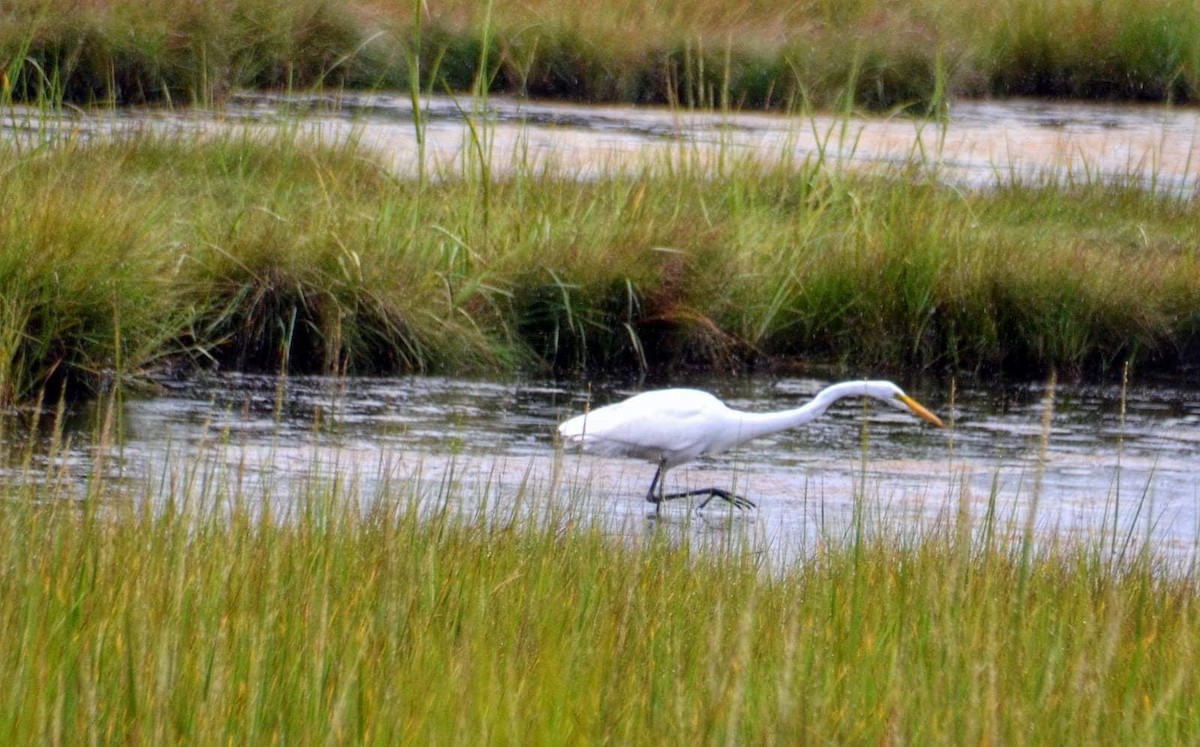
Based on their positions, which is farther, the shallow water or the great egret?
the shallow water

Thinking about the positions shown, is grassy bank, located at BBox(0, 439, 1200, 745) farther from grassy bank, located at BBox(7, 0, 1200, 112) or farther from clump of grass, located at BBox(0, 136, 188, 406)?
grassy bank, located at BBox(7, 0, 1200, 112)

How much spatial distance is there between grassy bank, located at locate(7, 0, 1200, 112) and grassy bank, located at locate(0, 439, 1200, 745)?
1102 cm

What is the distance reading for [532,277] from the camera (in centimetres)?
829

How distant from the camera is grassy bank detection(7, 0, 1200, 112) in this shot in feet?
49.6

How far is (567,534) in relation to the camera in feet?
13.1

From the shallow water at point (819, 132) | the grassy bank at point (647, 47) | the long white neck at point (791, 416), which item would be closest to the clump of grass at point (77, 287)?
the long white neck at point (791, 416)

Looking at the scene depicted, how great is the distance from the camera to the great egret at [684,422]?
6.03 meters

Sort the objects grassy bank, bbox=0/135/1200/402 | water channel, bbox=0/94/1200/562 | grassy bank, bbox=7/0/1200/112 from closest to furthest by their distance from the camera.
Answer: water channel, bbox=0/94/1200/562, grassy bank, bbox=0/135/1200/402, grassy bank, bbox=7/0/1200/112

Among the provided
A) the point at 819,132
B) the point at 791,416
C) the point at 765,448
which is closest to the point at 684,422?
the point at 791,416

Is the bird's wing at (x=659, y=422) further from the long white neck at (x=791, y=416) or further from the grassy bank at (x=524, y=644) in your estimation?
the grassy bank at (x=524, y=644)

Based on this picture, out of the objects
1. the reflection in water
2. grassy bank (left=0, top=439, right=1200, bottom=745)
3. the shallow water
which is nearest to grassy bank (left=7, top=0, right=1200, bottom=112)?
the shallow water

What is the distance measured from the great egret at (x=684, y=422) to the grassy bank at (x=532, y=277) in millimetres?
1669

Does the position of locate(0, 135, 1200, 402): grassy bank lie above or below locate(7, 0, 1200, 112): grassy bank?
below

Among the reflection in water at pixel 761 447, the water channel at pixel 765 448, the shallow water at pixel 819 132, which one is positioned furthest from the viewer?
the shallow water at pixel 819 132
